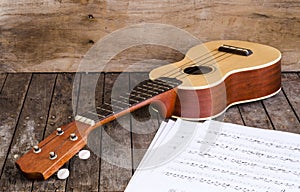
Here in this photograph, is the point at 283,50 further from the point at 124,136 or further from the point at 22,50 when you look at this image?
the point at 22,50

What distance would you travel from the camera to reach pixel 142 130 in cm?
98

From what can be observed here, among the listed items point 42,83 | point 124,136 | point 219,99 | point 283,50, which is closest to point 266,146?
point 219,99

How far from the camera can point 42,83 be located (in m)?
1.23

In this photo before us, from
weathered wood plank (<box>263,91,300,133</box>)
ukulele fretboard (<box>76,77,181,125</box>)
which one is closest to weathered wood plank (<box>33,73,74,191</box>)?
ukulele fretboard (<box>76,77,181,125</box>)

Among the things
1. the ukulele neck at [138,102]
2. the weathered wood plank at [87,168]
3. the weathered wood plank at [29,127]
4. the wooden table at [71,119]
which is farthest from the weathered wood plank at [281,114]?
the weathered wood plank at [29,127]

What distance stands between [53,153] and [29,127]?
0.20 metres

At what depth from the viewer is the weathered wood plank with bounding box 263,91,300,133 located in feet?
3.29

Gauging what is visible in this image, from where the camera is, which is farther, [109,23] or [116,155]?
[109,23]

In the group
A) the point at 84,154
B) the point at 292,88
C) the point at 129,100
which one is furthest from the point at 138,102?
the point at 292,88

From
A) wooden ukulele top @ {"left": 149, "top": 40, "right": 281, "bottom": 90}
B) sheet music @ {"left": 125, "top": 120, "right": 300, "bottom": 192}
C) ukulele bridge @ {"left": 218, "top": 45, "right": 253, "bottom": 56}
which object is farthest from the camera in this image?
ukulele bridge @ {"left": 218, "top": 45, "right": 253, "bottom": 56}

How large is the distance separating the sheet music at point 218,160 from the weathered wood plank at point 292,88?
16cm

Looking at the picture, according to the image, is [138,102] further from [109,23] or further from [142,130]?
[109,23]

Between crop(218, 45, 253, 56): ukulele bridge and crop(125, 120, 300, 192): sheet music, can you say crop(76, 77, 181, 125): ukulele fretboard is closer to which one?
crop(125, 120, 300, 192): sheet music

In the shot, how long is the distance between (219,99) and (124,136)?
223mm
